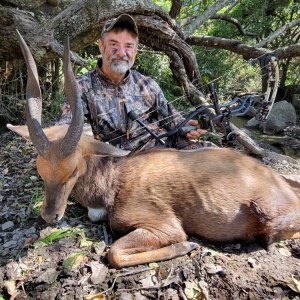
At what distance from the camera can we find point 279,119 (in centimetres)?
1044

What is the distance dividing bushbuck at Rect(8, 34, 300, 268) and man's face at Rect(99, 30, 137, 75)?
4.52ft

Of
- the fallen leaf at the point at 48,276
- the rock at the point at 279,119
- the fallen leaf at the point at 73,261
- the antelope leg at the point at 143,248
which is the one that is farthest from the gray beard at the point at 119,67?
the rock at the point at 279,119

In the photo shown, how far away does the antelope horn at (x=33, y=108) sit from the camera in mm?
2894

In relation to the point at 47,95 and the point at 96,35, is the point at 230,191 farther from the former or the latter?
the point at 47,95

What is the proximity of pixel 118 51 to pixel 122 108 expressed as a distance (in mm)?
732

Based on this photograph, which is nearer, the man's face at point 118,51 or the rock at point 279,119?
the man's face at point 118,51

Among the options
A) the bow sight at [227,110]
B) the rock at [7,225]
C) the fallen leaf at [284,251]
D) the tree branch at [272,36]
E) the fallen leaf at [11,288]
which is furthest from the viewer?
the tree branch at [272,36]

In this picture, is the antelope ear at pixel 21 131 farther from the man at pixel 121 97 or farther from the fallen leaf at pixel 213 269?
the fallen leaf at pixel 213 269

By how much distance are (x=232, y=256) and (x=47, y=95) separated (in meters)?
5.61

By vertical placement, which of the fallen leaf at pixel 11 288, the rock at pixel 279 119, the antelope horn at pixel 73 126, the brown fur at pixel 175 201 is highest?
the antelope horn at pixel 73 126

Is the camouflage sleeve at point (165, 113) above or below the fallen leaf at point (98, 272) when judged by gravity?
above

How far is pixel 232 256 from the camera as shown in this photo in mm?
3219

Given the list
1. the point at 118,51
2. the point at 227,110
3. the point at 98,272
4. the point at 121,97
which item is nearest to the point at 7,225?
the point at 98,272

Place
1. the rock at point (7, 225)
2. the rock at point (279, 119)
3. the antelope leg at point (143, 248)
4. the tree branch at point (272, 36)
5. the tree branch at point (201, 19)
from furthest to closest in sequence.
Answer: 1. the rock at point (279, 119)
2. the tree branch at point (272, 36)
3. the tree branch at point (201, 19)
4. the rock at point (7, 225)
5. the antelope leg at point (143, 248)
